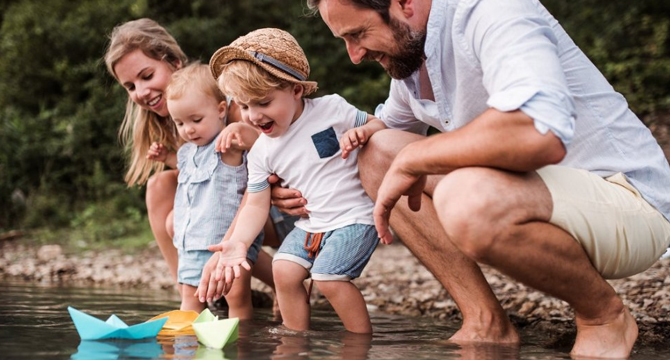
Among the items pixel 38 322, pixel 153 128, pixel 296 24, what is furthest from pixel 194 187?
pixel 296 24

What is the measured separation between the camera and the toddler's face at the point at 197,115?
3.84m

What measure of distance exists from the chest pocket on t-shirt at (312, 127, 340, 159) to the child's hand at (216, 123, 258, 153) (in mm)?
434

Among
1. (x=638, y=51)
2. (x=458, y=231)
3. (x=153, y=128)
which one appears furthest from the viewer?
(x=638, y=51)

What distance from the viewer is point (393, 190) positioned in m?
2.72

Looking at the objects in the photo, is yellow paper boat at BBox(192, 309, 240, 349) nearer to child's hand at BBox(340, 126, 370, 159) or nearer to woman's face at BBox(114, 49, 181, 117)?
child's hand at BBox(340, 126, 370, 159)

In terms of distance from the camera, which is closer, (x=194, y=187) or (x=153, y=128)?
(x=194, y=187)

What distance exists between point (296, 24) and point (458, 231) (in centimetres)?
910

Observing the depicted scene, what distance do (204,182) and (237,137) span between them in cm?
38

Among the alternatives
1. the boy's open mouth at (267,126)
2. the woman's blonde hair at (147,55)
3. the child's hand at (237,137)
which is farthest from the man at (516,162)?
the woman's blonde hair at (147,55)

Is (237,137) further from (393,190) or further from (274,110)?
(393,190)

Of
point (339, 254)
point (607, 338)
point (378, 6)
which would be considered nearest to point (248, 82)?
point (378, 6)

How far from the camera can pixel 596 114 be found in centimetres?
281

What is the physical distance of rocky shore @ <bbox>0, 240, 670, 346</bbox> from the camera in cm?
363

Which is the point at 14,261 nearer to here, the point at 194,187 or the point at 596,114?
the point at 194,187
